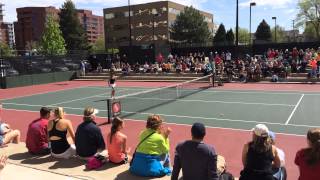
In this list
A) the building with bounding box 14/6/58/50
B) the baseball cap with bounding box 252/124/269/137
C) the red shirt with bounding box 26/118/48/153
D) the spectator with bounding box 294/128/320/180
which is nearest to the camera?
the spectator with bounding box 294/128/320/180

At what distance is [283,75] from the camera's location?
26.6 metres

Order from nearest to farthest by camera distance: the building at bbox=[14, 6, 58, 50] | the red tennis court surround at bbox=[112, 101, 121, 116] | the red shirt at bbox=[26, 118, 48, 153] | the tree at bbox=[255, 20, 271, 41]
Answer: the red shirt at bbox=[26, 118, 48, 153]
the red tennis court surround at bbox=[112, 101, 121, 116]
the tree at bbox=[255, 20, 271, 41]
the building at bbox=[14, 6, 58, 50]

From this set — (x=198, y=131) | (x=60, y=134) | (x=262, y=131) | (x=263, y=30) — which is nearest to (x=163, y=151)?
(x=198, y=131)

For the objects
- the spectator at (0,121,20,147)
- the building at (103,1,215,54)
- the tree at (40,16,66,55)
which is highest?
the building at (103,1,215,54)

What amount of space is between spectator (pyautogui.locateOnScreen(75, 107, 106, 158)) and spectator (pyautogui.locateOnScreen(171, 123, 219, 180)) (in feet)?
8.14

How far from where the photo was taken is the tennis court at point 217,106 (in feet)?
42.9

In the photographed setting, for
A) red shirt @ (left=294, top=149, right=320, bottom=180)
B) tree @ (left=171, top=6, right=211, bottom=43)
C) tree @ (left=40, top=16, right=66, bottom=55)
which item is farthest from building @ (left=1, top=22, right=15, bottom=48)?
red shirt @ (left=294, top=149, right=320, bottom=180)

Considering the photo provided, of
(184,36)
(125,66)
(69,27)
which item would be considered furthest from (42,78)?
(184,36)

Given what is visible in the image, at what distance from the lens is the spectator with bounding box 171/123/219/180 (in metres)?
5.38

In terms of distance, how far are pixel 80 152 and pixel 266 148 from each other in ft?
13.3

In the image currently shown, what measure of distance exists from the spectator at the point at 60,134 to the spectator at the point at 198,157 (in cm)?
311

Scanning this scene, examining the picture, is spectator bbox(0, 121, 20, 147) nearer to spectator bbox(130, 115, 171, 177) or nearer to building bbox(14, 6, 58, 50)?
spectator bbox(130, 115, 171, 177)

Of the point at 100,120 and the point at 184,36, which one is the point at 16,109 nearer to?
the point at 100,120

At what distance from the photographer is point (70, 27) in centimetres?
6950
